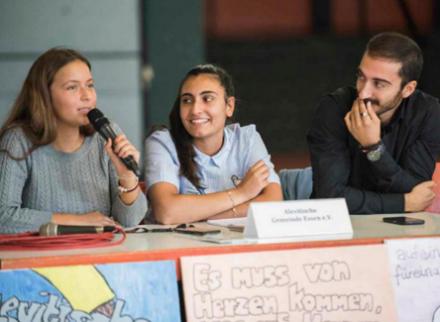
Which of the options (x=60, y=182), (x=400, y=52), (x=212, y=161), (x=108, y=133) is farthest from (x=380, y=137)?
(x=60, y=182)

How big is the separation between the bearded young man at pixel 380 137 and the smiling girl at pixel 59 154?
0.89m

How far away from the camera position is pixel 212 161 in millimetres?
2541

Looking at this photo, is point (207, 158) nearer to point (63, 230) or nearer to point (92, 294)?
point (63, 230)

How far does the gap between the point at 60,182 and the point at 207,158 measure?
0.60 metres

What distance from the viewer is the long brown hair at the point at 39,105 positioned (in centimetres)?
222

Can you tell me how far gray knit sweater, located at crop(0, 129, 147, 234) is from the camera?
2148mm

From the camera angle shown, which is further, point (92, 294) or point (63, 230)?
point (63, 230)

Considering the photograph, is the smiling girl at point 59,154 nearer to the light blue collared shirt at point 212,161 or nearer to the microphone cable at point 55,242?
the light blue collared shirt at point 212,161

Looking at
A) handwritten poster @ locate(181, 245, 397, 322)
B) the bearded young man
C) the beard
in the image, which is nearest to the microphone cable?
handwritten poster @ locate(181, 245, 397, 322)

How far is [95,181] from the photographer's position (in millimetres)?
2320

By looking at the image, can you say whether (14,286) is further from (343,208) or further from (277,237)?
(343,208)

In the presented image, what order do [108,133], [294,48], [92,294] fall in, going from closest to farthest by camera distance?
1. [92,294]
2. [108,133]
3. [294,48]

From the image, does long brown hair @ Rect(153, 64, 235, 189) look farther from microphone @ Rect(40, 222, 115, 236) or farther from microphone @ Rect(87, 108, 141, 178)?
microphone @ Rect(40, 222, 115, 236)

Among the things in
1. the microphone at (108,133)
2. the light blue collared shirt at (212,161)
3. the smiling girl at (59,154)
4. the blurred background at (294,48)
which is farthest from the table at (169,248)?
the blurred background at (294,48)
